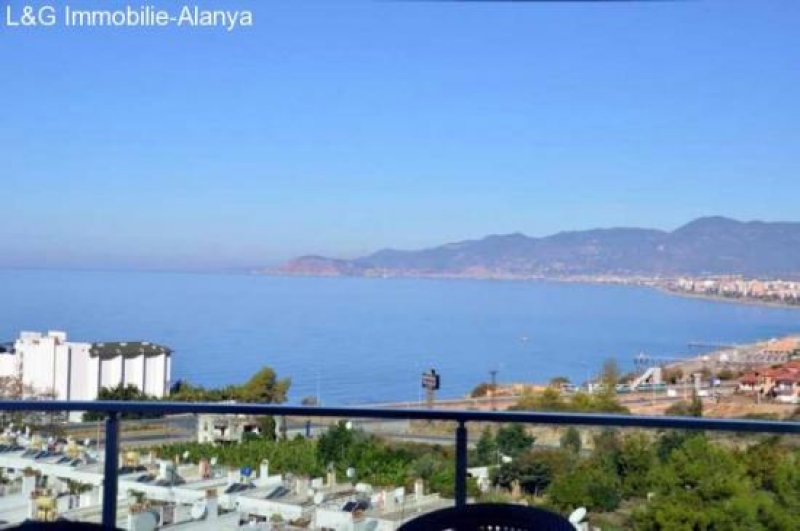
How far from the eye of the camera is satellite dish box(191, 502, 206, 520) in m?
3.28

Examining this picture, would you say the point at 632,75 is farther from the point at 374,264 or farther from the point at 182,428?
the point at 182,428

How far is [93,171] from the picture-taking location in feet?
88.6

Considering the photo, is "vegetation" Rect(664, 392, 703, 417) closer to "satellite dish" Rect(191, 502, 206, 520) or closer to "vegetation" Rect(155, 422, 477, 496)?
"vegetation" Rect(155, 422, 477, 496)

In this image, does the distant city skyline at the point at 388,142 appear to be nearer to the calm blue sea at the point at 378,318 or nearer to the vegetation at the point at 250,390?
the calm blue sea at the point at 378,318

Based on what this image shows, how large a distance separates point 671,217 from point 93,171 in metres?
17.2

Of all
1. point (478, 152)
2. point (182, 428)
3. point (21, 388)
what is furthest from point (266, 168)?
point (182, 428)

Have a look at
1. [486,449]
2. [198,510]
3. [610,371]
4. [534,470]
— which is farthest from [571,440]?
[610,371]

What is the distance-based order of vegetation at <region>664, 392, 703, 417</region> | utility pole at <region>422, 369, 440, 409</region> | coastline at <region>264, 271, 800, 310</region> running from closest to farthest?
vegetation at <region>664, 392, 703, 417</region>, utility pole at <region>422, 369, 440, 409</region>, coastline at <region>264, 271, 800, 310</region>

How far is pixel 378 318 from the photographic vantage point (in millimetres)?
20906

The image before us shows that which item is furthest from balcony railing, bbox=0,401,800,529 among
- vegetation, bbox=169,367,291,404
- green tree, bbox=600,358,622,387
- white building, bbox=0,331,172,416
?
green tree, bbox=600,358,622,387

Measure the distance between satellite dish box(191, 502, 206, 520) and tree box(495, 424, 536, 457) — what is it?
1.09 m

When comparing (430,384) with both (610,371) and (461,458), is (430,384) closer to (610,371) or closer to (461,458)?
(461,458)

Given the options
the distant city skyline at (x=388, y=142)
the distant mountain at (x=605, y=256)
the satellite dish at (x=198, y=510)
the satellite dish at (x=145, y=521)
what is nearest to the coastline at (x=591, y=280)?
the distant mountain at (x=605, y=256)

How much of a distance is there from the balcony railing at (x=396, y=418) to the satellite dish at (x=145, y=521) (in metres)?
0.09
